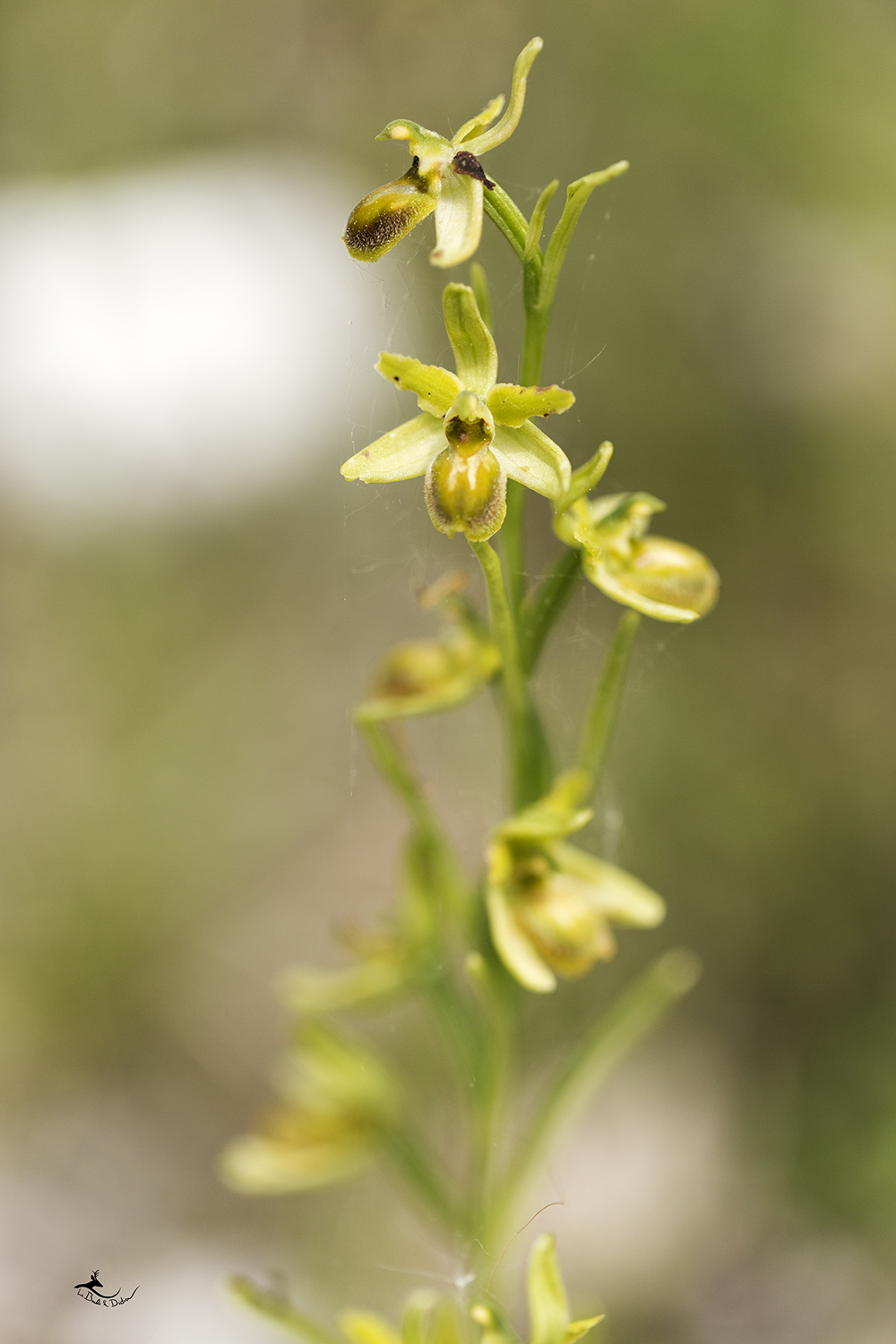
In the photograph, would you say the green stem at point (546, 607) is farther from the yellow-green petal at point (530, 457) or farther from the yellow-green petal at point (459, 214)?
the yellow-green petal at point (459, 214)

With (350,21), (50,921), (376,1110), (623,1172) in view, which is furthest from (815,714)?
(350,21)

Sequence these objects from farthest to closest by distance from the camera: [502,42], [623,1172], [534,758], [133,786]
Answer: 1. [502,42]
2. [133,786]
3. [623,1172]
4. [534,758]

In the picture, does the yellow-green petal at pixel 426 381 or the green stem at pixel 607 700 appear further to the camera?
the green stem at pixel 607 700

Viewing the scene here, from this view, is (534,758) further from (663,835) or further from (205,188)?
(205,188)

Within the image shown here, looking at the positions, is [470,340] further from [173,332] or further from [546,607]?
[173,332]

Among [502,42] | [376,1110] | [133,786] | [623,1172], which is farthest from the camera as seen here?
[502,42]

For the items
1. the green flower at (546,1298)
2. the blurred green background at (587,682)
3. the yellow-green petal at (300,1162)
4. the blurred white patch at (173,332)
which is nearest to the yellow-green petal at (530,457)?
the green flower at (546,1298)
